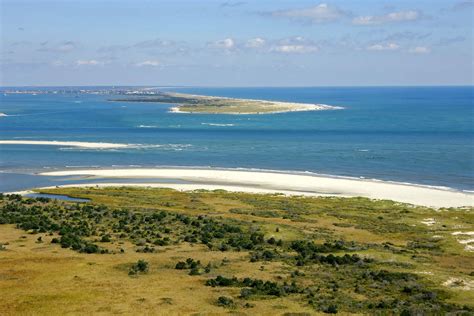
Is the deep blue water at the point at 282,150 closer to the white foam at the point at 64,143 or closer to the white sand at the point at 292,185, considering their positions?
the white foam at the point at 64,143

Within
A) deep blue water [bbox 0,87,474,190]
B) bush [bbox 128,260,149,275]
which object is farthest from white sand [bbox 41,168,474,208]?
bush [bbox 128,260,149,275]

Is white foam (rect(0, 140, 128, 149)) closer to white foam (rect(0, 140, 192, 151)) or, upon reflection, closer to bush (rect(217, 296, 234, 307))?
white foam (rect(0, 140, 192, 151))

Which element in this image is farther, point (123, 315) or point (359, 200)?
point (359, 200)

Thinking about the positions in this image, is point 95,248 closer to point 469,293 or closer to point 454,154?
point 469,293

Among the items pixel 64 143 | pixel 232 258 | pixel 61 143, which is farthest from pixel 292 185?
pixel 61 143

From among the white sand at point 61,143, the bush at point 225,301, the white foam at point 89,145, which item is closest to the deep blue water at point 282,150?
the white foam at point 89,145

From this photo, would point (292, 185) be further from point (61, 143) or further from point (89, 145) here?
point (61, 143)

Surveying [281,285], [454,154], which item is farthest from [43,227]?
[454,154]
